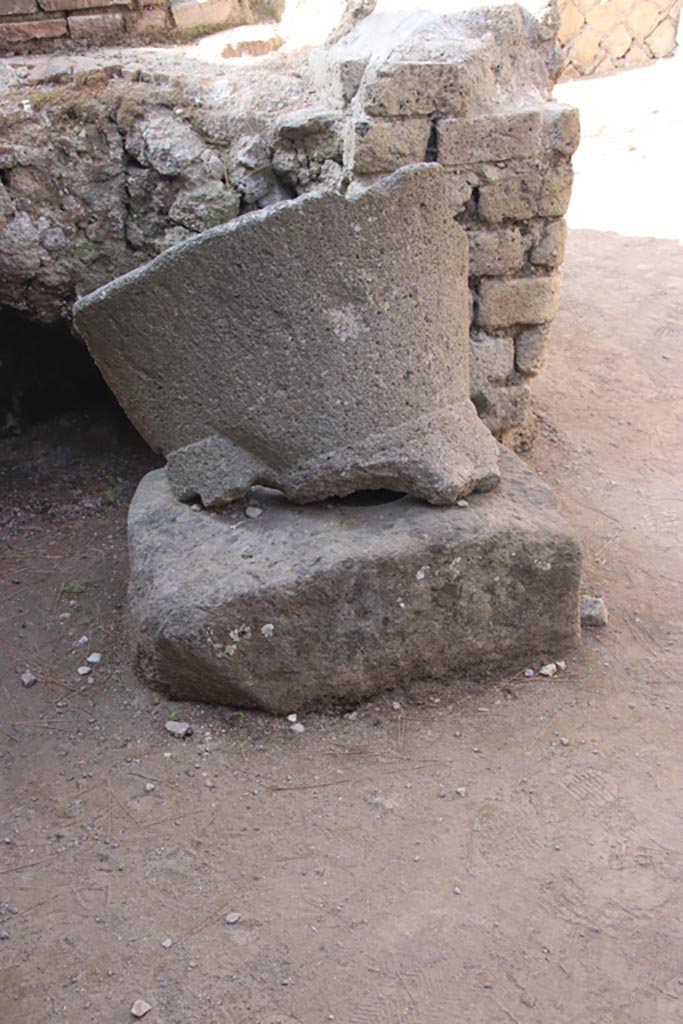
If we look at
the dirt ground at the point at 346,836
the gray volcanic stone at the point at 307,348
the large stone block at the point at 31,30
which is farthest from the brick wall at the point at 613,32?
the gray volcanic stone at the point at 307,348

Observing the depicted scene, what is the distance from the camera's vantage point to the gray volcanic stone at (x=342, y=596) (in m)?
2.71

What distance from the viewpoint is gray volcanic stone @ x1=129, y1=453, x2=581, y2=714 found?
8.87 ft

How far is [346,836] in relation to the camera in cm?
248

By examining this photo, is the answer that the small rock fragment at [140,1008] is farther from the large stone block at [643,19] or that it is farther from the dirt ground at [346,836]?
the large stone block at [643,19]

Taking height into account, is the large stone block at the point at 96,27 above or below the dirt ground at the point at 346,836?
above

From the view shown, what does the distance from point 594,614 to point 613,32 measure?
842 centimetres

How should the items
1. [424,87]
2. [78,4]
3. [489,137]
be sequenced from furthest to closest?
[78,4] < [489,137] < [424,87]

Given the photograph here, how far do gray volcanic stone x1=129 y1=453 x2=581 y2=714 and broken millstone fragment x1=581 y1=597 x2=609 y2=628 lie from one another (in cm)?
22

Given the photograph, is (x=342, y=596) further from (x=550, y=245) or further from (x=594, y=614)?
(x=550, y=245)

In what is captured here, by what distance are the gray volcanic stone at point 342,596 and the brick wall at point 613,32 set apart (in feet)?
27.0

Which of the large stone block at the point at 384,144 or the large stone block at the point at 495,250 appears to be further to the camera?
the large stone block at the point at 495,250

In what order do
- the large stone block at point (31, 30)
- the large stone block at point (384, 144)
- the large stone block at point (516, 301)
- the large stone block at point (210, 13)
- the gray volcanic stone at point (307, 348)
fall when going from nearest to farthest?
the gray volcanic stone at point (307, 348) < the large stone block at point (384, 144) < the large stone block at point (516, 301) < the large stone block at point (31, 30) < the large stone block at point (210, 13)

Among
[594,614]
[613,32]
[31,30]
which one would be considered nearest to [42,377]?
[31,30]

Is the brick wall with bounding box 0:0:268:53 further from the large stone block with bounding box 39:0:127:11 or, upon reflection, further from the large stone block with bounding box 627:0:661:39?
the large stone block with bounding box 627:0:661:39
